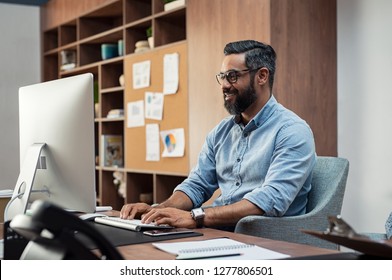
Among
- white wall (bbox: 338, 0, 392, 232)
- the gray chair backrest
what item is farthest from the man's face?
white wall (bbox: 338, 0, 392, 232)

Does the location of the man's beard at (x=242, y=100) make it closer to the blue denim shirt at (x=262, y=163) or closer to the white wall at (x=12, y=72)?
the blue denim shirt at (x=262, y=163)

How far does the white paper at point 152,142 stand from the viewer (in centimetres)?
465

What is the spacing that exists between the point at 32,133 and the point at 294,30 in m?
1.93

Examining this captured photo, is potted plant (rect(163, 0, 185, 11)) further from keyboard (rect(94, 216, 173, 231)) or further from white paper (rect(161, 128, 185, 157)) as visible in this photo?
keyboard (rect(94, 216, 173, 231))

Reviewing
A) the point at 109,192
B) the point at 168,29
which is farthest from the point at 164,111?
the point at 109,192

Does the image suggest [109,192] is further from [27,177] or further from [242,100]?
[27,177]

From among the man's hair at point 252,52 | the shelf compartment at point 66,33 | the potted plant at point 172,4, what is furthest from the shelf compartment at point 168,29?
the man's hair at point 252,52

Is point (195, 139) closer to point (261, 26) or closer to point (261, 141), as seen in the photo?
point (261, 26)

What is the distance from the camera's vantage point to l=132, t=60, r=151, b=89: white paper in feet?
15.6

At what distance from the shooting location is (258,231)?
7.14ft

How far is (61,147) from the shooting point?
6.67 feet

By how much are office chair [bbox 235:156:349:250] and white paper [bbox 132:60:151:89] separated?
2.44m

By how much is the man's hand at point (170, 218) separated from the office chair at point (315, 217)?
0.23m

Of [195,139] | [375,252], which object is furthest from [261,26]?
A: [375,252]
